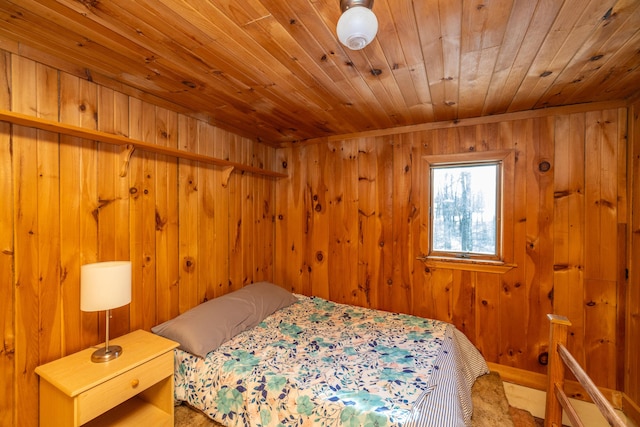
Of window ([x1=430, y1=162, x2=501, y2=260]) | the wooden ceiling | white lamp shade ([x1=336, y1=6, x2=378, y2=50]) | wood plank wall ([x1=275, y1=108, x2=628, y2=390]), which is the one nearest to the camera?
white lamp shade ([x1=336, y1=6, x2=378, y2=50])

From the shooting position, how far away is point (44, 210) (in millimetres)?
1493

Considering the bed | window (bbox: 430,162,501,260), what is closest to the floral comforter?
the bed

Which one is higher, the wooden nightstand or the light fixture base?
the light fixture base

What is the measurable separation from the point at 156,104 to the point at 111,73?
0.37 m

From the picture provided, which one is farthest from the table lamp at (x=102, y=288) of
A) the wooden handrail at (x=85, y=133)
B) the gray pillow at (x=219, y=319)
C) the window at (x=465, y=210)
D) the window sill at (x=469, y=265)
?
the window at (x=465, y=210)

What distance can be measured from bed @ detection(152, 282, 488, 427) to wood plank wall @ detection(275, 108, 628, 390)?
0.38 m

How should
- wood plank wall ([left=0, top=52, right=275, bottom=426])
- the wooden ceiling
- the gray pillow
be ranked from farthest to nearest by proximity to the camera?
the gray pillow
wood plank wall ([left=0, top=52, right=275, bottom=426])
the wooden ceiling

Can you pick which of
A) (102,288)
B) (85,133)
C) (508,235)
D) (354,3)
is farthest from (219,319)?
(508,235)

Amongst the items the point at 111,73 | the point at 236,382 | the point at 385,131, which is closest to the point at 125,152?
the point at 111,73

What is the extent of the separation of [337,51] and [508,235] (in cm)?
203

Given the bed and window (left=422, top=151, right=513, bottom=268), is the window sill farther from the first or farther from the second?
the bed

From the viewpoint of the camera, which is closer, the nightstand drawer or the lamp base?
the nightstand drawer

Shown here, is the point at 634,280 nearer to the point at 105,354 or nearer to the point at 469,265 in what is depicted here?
the point at 469,265

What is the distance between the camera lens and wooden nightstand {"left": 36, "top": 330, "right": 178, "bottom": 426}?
126cm
